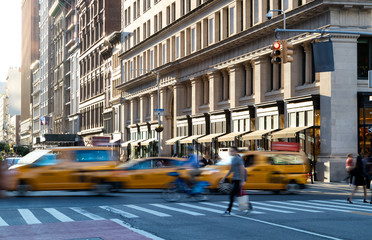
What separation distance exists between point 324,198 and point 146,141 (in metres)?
43.7

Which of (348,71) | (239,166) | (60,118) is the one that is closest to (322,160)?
(348,71)

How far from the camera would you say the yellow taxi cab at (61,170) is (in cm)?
2359

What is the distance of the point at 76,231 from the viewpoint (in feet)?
44.8

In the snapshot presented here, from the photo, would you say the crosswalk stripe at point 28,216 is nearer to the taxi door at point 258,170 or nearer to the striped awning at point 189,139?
the taxi door at point 258,170

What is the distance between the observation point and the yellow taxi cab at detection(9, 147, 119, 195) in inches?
929

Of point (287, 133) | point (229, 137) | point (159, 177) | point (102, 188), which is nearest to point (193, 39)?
point (229, 137)

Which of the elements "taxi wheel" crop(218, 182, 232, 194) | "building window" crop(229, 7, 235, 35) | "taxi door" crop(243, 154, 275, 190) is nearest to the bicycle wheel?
"taxi wheel" crop(218, 182, 232, 194)

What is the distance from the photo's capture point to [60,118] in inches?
4889

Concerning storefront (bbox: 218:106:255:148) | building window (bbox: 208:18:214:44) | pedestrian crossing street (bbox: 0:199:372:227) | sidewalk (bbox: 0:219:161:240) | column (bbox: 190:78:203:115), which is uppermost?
building window (bbox: 208:18:214:44)

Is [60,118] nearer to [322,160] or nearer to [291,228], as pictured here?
[322,160]

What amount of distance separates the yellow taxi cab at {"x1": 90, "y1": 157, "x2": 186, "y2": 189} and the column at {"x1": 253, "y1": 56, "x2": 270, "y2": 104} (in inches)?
701

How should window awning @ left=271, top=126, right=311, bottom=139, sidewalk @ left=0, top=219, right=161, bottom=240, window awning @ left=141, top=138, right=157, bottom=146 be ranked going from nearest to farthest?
1. sidewalk @ left=0, top=219, right=161, bottom=240
2. window awning @ left=271, top=126, right=311, bottom=139
3. window awning @ left=141, top=138, right=157, bottom=146

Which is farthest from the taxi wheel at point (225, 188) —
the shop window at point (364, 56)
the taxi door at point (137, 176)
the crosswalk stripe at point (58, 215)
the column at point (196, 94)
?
the column at point (196, 94)

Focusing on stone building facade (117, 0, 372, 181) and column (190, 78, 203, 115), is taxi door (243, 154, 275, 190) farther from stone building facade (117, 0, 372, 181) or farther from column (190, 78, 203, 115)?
column (190, 78, 203, 115)
